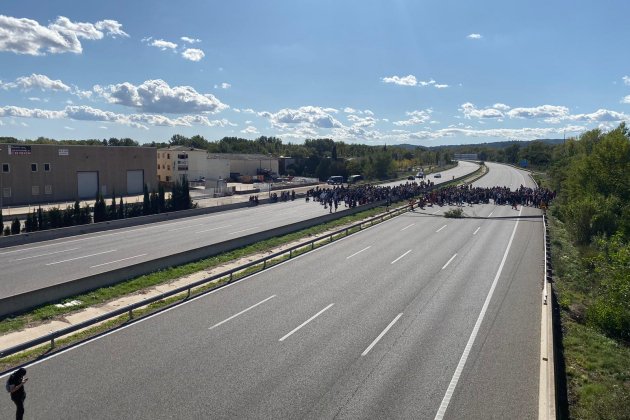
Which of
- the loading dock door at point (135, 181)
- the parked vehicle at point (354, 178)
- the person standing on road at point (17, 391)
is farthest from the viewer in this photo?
the parked vehicle at point (354, 178)

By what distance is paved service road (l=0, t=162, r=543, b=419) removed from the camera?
9.53 metres

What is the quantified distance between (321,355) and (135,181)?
163ft

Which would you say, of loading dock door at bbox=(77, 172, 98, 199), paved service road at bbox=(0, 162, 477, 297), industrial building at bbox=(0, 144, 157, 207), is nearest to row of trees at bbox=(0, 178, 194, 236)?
paved service road at bbox=(0, 162, 477, 297)

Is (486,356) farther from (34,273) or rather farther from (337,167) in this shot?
(337,167)

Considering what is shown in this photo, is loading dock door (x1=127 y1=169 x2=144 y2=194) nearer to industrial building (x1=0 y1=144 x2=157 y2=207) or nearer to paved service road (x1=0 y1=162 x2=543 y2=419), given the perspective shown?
industrial building (x1=0 y1=144 x2=157 y2=207)

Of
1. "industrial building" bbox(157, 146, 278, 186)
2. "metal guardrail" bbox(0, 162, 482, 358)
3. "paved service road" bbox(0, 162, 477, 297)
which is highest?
"industrial building" bbox(157, 146, 278, 186)

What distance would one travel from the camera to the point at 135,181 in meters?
56.9

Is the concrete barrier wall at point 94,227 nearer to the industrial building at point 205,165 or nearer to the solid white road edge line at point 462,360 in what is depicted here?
the industrial building at point 205,165

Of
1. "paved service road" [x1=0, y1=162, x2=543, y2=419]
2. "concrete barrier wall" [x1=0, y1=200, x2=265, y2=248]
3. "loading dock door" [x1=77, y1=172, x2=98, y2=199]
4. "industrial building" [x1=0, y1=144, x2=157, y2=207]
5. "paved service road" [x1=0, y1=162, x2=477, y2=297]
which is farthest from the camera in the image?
"loading dock door" [x1=77, y1=172, x2=98, y2=199]

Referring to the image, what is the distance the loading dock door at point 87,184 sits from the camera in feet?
165

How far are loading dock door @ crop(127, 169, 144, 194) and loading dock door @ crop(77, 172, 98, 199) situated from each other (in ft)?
14.8

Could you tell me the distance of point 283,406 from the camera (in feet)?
31.0

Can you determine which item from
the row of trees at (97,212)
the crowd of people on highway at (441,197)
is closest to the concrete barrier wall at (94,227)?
the row of trees at (97,212)

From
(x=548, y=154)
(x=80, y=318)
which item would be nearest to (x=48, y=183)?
(x=80, y=318)
